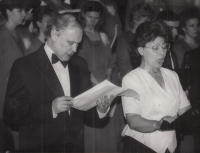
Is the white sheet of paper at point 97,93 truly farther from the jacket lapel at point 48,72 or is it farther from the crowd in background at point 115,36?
the crowd in background at point 115,36

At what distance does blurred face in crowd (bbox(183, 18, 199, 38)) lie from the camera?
3.40m

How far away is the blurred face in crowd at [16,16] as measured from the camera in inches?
111

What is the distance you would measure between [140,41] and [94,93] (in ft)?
1.70

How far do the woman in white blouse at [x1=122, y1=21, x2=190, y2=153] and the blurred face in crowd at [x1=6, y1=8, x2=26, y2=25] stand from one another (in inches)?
50.5

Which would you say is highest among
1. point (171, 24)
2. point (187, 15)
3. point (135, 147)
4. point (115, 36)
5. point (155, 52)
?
point (187, 15)

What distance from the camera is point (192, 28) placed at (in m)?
3.44

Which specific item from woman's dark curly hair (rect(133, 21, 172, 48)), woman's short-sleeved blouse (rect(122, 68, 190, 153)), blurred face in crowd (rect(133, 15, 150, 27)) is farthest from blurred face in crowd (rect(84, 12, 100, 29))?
woman's short-sleeved blouse (rect(122, 68, 190, 153))

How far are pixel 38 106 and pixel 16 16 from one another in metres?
1.13

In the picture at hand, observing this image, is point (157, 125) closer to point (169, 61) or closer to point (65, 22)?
point (65, 22)

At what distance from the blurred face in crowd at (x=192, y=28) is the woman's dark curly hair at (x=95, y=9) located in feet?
3.22

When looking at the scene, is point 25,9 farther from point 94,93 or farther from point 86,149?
point 86,149

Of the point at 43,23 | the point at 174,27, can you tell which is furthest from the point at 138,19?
the point at 43,23

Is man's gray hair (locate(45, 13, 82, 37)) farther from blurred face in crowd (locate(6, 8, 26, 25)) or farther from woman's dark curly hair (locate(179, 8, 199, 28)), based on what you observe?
woman's dark curly hair (locate(179, 8, 199, 28))

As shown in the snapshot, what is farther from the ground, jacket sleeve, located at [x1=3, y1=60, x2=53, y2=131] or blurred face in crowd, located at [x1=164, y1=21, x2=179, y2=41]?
blurred face in crowd, located at [x1=164, y1=21, x2=179, y2=41]
